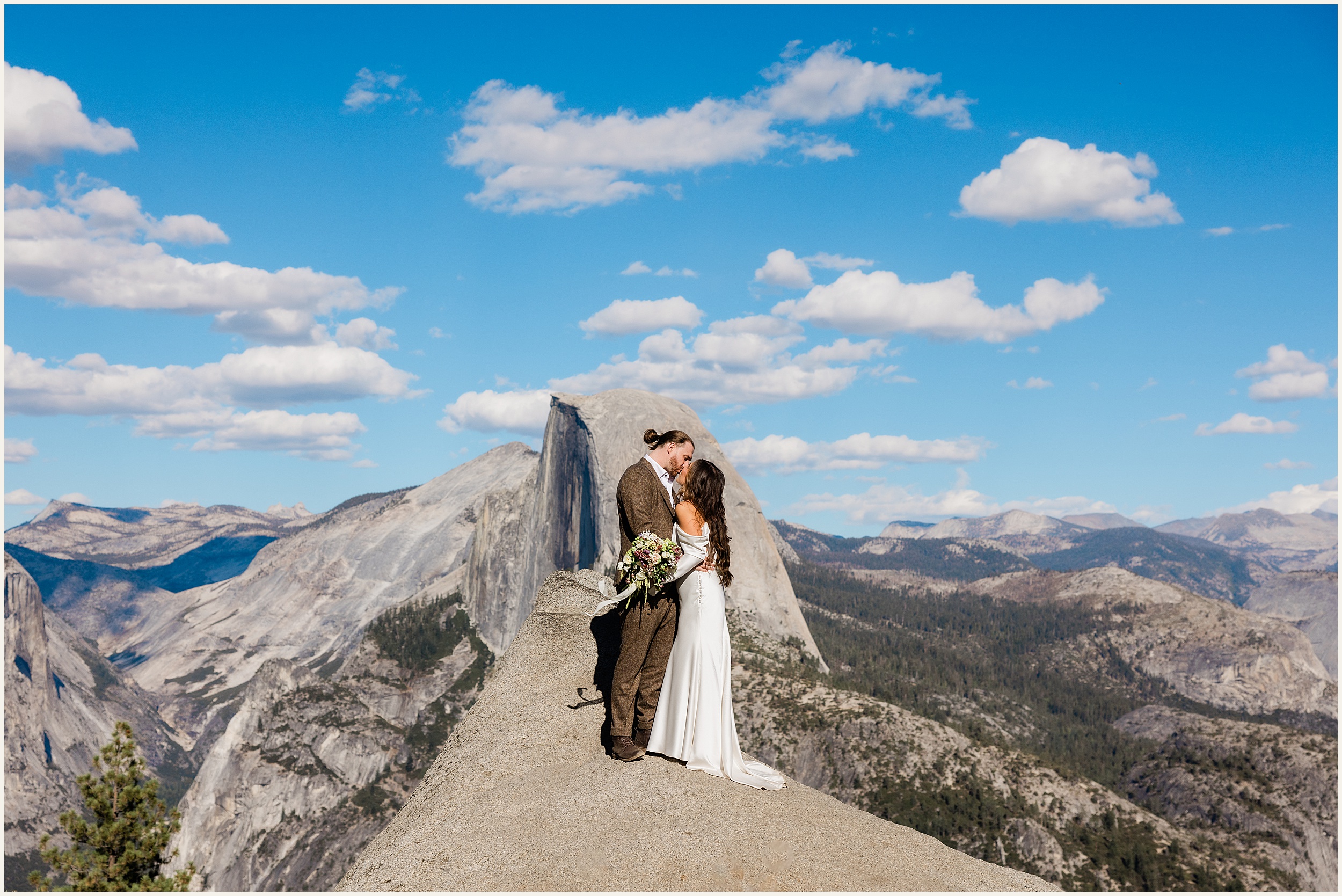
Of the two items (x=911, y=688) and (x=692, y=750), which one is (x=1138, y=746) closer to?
(x=911, y=688)

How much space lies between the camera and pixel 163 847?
105 feet

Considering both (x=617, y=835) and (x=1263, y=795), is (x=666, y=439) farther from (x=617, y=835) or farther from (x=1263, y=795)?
(x=1263, y=795)

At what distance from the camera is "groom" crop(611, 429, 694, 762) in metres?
14.0

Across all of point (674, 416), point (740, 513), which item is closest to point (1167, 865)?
point (740, 513)

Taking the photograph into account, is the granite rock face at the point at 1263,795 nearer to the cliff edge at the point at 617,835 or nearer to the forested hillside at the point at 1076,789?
the forested hillside at the point at 1076,789

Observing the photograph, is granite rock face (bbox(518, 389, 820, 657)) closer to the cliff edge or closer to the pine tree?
the pine tree

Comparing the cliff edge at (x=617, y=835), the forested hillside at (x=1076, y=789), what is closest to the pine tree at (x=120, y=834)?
the cliff edge at (x=617, y=835)

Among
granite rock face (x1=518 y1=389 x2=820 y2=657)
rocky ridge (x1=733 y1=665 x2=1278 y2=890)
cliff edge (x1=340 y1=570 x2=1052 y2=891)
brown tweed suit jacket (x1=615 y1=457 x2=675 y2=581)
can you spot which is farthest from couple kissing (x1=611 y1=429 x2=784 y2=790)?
granite rock face (x1=518 y1=389 x2=820 y2=657)

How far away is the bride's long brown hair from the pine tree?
25232 mm

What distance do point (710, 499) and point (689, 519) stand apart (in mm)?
448

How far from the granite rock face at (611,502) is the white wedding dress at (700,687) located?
445 ft

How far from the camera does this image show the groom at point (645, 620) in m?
14.0

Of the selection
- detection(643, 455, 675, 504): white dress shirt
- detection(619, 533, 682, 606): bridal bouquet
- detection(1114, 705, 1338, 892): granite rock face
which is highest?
detection(643, 455, 675, 504): white dress shirt

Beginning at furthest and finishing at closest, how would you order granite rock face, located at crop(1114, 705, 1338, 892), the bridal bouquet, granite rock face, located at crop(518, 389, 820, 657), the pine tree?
1. granite rock face, located at crop(518, 389, 820, 657)
2. granite rock face, located at crop(1114, 705, 1338, 892)
3. the pine tree
4. the bridal bouquet
